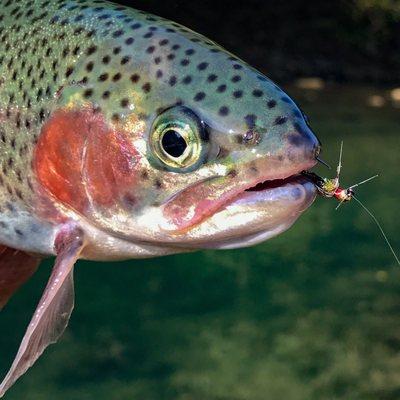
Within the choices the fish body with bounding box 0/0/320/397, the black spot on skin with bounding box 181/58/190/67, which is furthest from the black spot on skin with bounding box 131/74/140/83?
the black spot on skin with bounding box 181/58/190/67

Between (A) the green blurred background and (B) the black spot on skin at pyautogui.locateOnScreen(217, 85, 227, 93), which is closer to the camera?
(B) the black spot on skin at pyautogui.locateOnScreen(217, 85, 227, 93)

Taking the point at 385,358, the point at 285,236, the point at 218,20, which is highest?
the point at 385,358

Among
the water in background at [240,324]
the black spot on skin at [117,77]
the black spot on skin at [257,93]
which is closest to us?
the black spot on skin at [257,93]

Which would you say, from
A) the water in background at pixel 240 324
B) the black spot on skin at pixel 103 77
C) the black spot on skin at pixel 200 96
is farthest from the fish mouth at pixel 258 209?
the water in background at pixel 240 324

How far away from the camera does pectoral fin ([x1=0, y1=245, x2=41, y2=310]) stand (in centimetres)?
Answer: 235

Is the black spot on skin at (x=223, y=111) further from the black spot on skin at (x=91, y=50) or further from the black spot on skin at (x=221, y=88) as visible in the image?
the black spot on skin at (x=91, y=50)

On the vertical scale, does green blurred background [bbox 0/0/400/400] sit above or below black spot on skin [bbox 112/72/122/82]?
below

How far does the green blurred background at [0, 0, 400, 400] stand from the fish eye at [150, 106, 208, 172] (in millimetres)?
4000

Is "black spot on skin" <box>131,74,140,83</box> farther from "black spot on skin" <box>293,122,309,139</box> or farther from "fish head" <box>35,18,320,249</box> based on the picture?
"black spot on skin" <box>293,122,309,139</box>

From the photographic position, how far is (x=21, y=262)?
7.77ft

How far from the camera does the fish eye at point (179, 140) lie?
1831 mm

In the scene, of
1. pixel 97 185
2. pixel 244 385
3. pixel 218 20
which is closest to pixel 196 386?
pixel 244 385

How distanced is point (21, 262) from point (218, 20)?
1552cm

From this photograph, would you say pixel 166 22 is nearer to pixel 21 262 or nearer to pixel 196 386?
pixel 21 262
